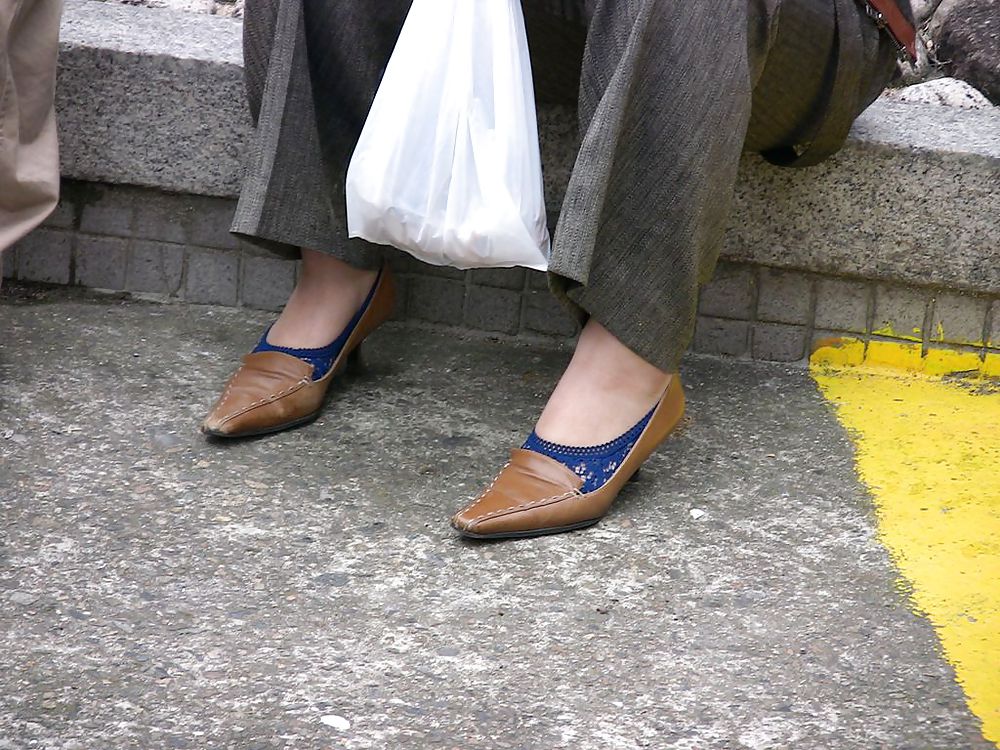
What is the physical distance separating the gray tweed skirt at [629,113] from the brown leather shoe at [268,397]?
0.20 meters

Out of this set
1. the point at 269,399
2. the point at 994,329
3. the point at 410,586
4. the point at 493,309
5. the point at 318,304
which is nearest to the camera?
the point at 410,586

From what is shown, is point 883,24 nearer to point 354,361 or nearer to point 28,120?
point 354,361

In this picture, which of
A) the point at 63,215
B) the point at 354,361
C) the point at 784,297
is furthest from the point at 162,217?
the point at 784,297

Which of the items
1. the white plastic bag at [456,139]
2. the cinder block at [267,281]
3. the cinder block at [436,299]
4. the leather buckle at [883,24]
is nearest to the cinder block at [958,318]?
the leather buckle at [883,24]

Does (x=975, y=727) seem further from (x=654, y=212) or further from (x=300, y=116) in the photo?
(x=300, y=116)

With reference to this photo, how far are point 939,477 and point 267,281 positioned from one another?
53.0 inches

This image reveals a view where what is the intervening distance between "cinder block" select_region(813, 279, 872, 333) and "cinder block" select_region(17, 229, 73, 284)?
Result: 153cm

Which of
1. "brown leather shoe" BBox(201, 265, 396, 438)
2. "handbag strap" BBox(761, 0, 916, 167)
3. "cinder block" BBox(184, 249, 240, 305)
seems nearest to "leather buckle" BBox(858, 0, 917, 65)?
"handbag strap" BBox(761, 0, 916, 167)

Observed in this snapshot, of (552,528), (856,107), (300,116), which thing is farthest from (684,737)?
(856,107)

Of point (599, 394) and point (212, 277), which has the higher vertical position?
point (599, 394)

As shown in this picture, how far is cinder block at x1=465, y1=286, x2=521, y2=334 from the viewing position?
242 centimetres

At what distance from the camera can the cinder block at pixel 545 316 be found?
2410 millimetres

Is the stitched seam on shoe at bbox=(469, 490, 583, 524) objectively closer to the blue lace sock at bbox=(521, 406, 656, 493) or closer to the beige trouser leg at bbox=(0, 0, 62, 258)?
the blue lace sock at bbox=(521, 406, 656, 493)

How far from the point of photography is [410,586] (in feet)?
5.08
